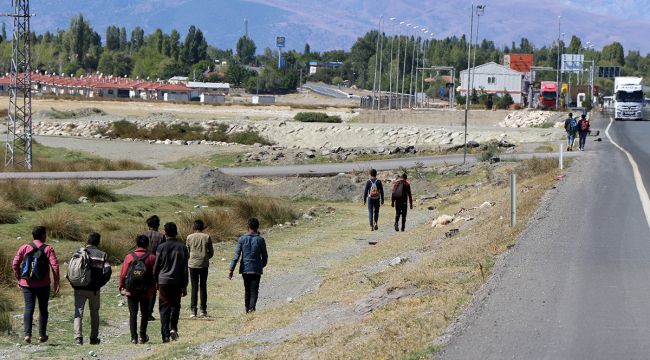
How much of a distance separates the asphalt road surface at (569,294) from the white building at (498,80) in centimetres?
11649

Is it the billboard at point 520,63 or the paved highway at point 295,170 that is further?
the billboard at point 520,63

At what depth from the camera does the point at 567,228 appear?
65.5ft

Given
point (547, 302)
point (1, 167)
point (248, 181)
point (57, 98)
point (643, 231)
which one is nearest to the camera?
point (547, 302)

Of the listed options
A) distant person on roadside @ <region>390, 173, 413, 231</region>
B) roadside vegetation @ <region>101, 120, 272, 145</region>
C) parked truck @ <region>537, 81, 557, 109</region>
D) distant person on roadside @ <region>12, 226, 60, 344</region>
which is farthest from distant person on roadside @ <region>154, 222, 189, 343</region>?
parked truck @ <region>537, 81, 557, 109</region>

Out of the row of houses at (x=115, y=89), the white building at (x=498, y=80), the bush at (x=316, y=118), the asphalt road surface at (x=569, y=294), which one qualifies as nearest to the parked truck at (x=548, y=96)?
the bush at (x=316, y=118)

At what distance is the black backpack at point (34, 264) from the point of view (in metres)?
14.6

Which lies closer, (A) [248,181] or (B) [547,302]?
(B) [547,302]

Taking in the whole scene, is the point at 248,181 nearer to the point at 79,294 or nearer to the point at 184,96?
the point at 79,294

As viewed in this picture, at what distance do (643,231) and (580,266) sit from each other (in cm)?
462

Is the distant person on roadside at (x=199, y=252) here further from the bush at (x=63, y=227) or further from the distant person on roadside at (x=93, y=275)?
the bush at (x=63, y=227)

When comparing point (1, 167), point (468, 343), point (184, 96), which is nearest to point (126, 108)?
point (184, 96)

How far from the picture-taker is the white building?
138750 mm

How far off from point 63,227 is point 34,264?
11924mm

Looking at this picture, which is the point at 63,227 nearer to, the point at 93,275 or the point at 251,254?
the point at 251,254
